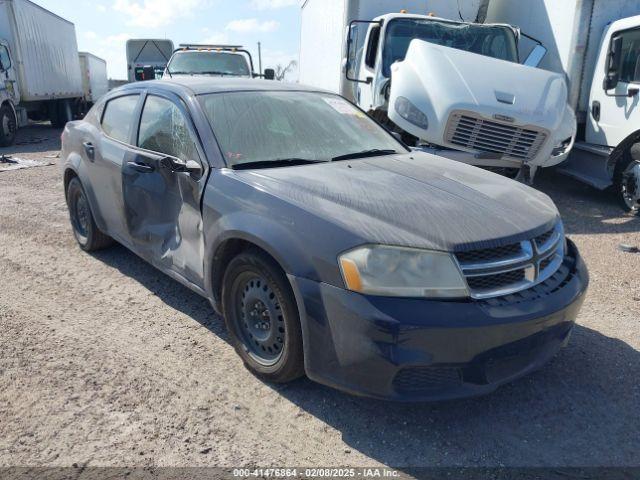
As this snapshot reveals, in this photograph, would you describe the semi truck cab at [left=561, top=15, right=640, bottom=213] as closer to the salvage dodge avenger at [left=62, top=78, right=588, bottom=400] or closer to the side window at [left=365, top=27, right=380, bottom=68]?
the side window at [left=365, top=27, right=380, bottom=68]

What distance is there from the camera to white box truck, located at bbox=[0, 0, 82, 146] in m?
13.8

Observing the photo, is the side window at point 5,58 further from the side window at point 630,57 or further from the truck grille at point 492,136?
the side window at point 630,57

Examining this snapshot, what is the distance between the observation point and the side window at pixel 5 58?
44.9ft

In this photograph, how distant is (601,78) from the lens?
7.40 metres

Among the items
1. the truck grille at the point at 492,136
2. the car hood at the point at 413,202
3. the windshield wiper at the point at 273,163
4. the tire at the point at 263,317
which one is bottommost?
the tire at the point at 263,317

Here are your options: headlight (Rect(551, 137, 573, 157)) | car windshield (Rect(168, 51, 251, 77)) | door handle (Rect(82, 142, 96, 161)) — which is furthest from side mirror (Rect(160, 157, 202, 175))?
car windshield (Rect(168, 51, 251, 77))

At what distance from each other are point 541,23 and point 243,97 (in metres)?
6.73

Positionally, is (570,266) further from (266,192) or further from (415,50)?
(415,50)

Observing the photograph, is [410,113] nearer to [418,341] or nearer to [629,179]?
[629,179]

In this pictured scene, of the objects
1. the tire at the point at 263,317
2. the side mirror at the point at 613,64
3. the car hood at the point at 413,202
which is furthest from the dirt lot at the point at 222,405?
the side mirror at the point at 613,64

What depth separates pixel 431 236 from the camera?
2.42 m

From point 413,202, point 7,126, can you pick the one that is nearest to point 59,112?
point 7,126

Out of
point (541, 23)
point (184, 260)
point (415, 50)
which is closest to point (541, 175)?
point (541, 23)

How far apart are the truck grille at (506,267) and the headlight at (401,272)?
2.9 inches
